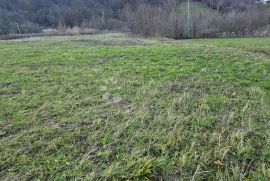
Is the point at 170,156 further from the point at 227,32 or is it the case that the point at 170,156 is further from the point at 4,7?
the point at 4,7

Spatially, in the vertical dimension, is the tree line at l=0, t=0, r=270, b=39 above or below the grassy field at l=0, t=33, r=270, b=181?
above

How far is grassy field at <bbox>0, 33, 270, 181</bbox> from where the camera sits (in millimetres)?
A: 3156

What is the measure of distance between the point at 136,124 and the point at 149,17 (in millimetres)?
30143

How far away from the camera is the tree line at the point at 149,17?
3334cm

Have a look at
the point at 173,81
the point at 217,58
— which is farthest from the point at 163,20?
the point at 173,81

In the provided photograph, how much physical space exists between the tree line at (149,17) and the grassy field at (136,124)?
2581 cm

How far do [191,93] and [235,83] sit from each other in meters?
1.47

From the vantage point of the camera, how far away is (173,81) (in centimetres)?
663

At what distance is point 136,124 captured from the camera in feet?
13.9

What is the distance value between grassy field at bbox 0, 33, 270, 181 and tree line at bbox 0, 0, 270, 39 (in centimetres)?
2581

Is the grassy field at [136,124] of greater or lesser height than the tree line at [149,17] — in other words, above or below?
below

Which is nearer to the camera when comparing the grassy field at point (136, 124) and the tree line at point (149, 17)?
the grassy field at point (136, 124)

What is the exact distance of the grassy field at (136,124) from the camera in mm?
3156

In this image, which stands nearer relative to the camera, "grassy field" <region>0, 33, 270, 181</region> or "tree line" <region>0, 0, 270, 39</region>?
"grassy field" <region>0, 33, 270, 181</region>
